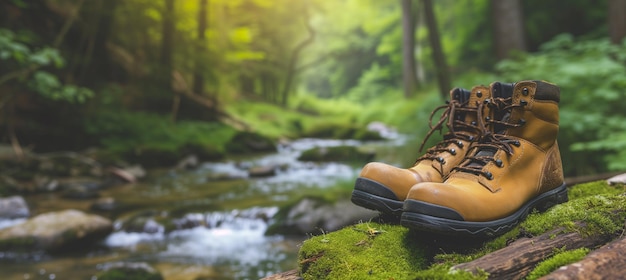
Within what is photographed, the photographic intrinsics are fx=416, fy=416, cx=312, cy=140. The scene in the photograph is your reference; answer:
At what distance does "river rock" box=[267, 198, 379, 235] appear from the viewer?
545 cm

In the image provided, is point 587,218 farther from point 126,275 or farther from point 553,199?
point 126,275

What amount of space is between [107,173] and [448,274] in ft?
30.1

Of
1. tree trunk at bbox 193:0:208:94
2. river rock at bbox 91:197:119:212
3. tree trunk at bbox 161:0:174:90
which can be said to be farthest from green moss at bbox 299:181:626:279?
tree trunk at bbox 193:0:208:94

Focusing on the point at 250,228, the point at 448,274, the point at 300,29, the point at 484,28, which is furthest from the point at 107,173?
the point at 300,29

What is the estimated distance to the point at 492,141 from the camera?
1.67 meters

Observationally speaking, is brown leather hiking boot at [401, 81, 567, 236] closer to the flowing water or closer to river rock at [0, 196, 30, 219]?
the flowing water

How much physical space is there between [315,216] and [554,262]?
180 inches

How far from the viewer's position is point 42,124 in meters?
9.89

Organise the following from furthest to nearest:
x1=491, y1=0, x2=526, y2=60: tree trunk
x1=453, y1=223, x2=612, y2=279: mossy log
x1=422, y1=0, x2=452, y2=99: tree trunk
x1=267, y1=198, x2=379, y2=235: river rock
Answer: x1=491, y1=0, x2=526, y2=60: tree trunk → x1=422, y1=0, x2=452, y2=99: tree trunk → x1=267, y1=198, x2=379, y2=235: river rock → x1=453, y1=223, x2=612, y2=279: mossy log

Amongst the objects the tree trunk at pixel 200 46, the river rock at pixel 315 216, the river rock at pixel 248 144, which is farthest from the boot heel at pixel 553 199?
the tree trunk at pixel 200 46

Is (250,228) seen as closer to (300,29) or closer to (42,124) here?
(42,124)

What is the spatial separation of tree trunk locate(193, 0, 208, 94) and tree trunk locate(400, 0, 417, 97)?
10411 millimetres

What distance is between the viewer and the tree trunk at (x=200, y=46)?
14.4 metres

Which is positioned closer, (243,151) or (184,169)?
(184,169)
